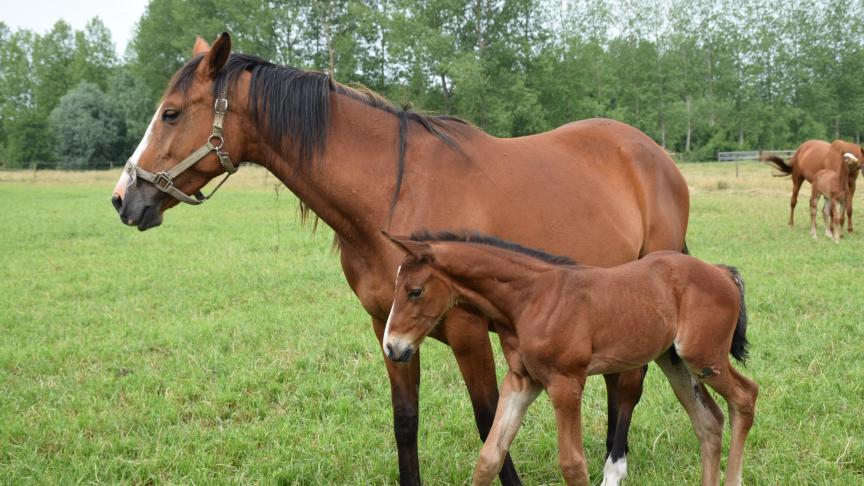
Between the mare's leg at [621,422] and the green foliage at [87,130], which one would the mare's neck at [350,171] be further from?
the green foliage at [87,130]

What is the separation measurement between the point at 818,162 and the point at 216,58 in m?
13.3

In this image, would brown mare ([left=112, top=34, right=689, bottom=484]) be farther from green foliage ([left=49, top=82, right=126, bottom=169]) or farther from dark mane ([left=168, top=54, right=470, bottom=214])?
green foliage ([left=49, top=82, right=126, bottom=169])

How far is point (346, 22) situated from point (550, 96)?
14.9 meters

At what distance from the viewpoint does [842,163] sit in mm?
11641

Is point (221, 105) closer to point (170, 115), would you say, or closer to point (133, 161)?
point (170, 115)

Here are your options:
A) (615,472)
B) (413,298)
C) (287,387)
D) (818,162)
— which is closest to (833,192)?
(818,162)

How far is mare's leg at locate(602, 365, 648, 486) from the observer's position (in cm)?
335

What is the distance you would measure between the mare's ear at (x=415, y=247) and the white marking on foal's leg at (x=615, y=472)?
66.9 inches

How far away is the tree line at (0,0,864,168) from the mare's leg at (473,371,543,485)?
28129 mm

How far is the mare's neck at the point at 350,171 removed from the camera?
2889 mm

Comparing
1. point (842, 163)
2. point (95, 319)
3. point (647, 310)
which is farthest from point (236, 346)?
point (842, 163)

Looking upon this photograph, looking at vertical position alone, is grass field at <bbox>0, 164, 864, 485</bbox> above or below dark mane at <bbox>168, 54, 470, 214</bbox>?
below

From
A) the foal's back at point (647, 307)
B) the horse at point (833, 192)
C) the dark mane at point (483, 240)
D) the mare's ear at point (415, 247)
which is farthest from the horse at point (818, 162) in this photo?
the mare's ear at point (415, 247)

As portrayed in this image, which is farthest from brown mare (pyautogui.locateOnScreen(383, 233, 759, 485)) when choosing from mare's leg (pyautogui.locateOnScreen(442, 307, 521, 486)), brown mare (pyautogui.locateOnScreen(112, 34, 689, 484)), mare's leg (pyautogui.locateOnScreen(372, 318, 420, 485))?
mare's leg (pyautogui.locateOnScreen(372, 318, 420, 485))
